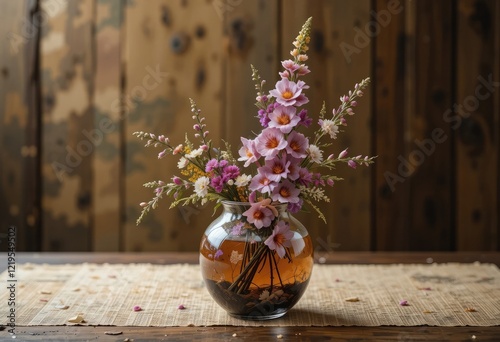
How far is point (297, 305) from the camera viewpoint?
55.9 inches

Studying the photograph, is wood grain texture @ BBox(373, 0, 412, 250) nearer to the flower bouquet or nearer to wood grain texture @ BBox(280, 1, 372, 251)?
wood grain texture @ BBox(280, 1, 372, 251)

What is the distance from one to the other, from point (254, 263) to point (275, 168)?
0.57 feet

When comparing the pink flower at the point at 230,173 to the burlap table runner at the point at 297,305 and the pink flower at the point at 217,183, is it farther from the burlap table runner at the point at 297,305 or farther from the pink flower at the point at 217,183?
the burlap table runner at the point at 297,305

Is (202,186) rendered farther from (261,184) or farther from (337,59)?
(337,59)

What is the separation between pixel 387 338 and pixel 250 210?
0.32 meters

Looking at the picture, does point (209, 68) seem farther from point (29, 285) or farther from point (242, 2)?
point (29, 285)

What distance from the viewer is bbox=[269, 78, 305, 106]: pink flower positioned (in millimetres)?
1251

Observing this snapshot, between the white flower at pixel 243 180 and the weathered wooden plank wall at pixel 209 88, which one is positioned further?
the weathered wooden plank wall at pixel 209 88

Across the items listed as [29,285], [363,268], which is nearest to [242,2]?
[363,268]

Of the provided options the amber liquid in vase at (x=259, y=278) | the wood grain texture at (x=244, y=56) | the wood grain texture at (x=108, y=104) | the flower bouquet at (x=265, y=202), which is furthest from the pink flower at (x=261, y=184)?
the wood grain texture at (x=108, y=104)

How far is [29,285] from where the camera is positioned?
155 cm

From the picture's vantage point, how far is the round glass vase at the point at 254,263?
1.27 metres

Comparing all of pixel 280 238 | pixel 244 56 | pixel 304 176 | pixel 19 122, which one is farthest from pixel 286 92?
pixel 19 122

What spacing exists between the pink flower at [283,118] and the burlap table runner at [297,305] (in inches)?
14.1
